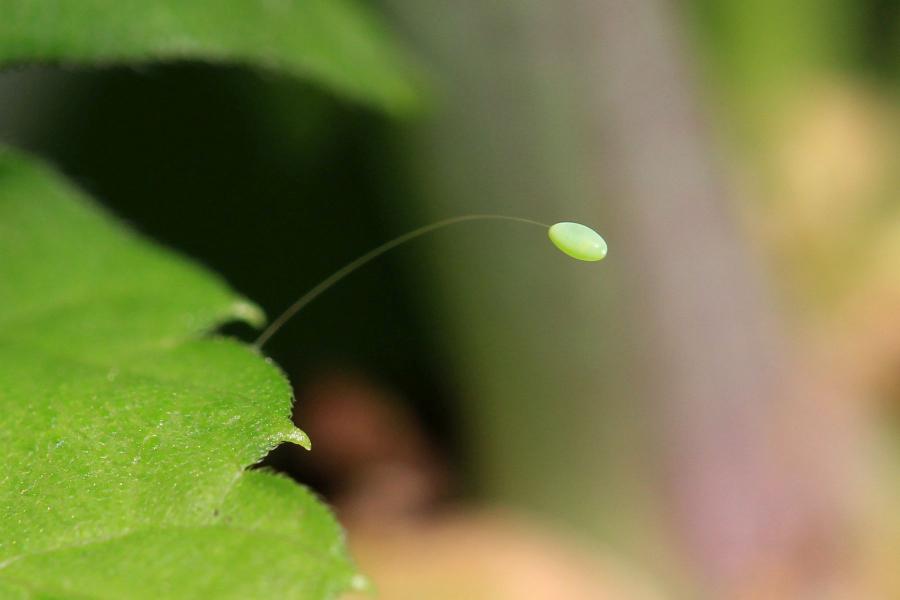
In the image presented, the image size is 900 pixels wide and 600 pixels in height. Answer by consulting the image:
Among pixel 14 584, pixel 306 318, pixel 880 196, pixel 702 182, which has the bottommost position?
pixel 14 584

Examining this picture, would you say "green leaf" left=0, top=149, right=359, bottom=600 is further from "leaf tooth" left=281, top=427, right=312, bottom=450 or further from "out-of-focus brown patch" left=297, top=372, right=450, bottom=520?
"out-of-focus brown patch" left=297, top=372, right=450, bottom=520

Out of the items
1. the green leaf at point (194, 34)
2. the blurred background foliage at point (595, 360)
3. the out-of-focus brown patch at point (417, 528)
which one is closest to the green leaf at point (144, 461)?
the green leaf at point (194, 34)

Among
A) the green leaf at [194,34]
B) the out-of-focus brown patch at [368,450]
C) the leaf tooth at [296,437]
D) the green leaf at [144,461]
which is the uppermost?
the green leaf at [194,34]

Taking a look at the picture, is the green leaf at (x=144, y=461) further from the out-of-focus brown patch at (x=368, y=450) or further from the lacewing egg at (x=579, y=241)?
the out-of-focus brown patch at (x=368, y=450)

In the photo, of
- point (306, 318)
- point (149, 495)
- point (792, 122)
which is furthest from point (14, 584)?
point (792, 122)

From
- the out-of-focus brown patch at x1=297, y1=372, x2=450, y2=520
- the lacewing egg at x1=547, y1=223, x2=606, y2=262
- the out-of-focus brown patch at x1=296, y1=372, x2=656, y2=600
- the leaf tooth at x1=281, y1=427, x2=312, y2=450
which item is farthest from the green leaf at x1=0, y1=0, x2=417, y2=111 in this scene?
the out-of-focus brown patch at x1=297, y1=372, x2=450, y2=520

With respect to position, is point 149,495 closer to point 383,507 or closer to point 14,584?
point 14,584

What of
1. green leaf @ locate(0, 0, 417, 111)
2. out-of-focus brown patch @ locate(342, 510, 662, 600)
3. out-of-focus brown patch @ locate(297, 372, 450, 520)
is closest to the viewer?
green leaf @ locate(0, 0, 417, 111)
